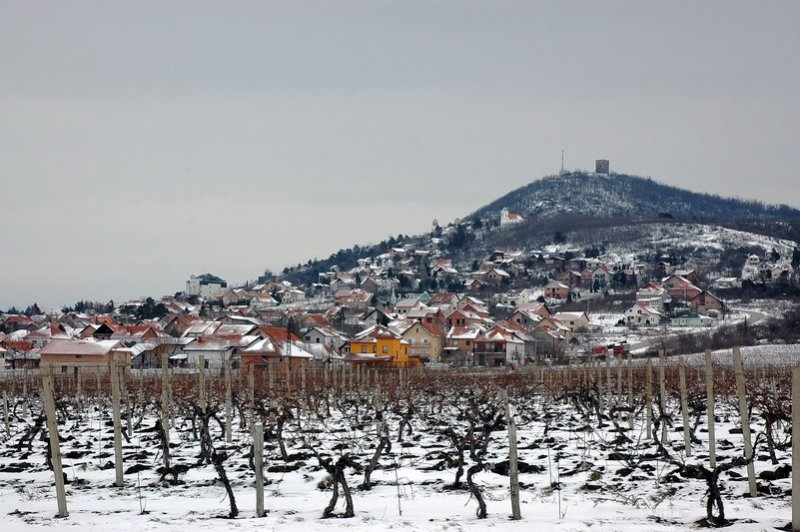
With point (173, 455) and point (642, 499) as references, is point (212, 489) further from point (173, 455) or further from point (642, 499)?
point (642, 499)

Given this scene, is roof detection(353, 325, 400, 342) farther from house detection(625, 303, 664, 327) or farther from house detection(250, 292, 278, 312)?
house detection(250, 292, 278, 312)

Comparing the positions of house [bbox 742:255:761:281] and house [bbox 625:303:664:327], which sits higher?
house [bbox 742:255:761:281]

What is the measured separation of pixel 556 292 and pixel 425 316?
30.2 m

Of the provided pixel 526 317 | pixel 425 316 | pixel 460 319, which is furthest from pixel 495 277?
pixel 460 319

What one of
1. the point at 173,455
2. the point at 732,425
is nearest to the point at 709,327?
the point at 732,425

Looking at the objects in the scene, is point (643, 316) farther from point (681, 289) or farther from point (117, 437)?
point (117, 437)

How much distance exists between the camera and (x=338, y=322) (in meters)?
106

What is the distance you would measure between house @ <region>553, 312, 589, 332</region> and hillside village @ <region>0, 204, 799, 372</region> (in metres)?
0.18

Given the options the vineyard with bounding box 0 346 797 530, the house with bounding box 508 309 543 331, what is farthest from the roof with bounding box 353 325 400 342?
the vineyard with bounding box 0 346 797 530

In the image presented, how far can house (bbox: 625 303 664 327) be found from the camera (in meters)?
96.3

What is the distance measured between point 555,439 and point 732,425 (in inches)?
224

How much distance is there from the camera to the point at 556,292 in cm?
12731

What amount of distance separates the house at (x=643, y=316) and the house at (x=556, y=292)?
24898 millimetres

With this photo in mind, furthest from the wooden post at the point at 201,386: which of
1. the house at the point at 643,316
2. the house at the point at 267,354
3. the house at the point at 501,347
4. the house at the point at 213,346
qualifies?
the house at the point at 643,316
